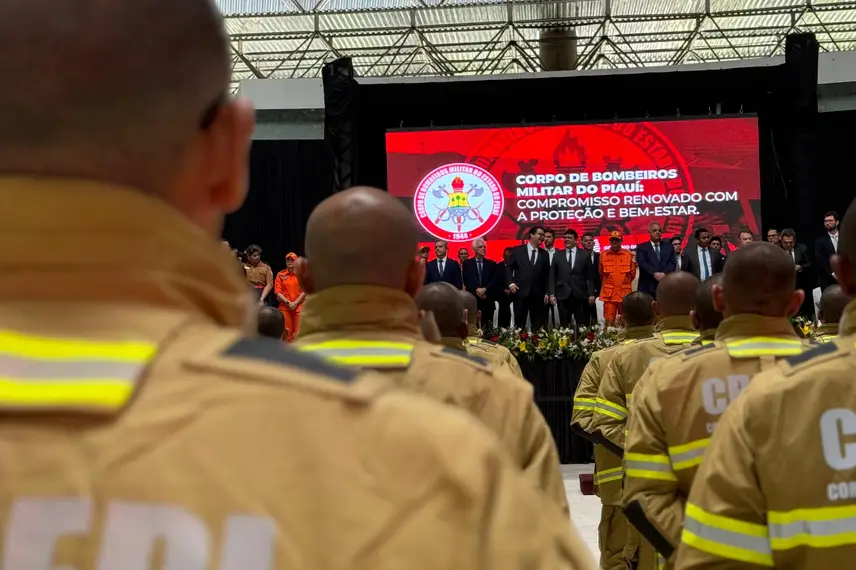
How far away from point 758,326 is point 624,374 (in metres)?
2.06

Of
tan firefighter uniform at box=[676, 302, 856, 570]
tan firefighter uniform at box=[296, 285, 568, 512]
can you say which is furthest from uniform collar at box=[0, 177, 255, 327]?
tan firefighter uniform at box=[676, 302, 856, 570]

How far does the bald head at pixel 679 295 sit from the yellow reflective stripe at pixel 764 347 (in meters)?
1.92

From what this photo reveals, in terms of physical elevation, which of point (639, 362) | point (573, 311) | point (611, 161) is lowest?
point (639, 362)

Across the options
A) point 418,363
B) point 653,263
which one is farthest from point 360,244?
point 653,263

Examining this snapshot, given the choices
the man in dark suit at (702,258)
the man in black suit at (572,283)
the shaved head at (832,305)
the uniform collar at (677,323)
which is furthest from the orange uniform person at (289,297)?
the shaved head at (832,305)

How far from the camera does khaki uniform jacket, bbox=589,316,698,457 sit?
4.27 meters

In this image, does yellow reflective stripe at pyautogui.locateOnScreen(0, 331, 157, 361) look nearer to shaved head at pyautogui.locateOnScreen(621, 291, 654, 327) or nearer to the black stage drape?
shaved head at pyautogui.locateOnScreen(621, 291, 654, 327)

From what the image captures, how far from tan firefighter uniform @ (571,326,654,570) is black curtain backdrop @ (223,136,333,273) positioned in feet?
35.9

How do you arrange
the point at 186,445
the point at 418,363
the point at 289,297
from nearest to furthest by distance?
the point at 186,445 → the point at 418,363 → the point at 289,297

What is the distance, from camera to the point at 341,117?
1303 cm

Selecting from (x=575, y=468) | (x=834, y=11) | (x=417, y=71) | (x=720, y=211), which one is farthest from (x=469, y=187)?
(x=834, y=11)

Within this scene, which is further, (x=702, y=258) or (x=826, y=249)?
(x=702, y=258)

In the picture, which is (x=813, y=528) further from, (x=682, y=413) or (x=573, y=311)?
(x=573, y=311)

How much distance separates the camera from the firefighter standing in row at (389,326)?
5.73 feet
